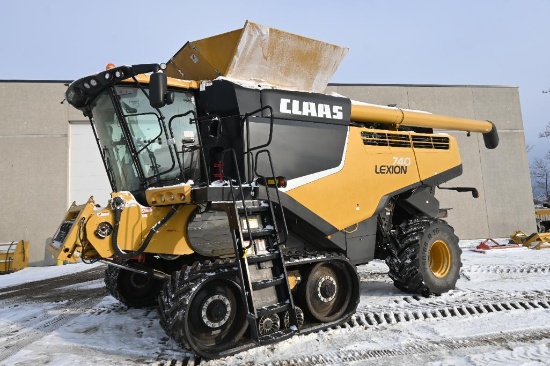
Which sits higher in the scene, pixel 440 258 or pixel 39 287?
pixel 440 258

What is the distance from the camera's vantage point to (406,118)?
6.03 meters

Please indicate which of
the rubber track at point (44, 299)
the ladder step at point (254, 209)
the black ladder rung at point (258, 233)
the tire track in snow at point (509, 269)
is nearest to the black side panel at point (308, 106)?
the ladder step at point (254, 209)

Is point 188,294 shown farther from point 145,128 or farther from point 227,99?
point 227,99

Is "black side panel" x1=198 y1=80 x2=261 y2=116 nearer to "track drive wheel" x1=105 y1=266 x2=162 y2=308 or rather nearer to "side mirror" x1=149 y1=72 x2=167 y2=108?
"side mirror" x1=149 y1=72 x2=167 y2=108

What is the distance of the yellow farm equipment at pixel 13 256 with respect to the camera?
12.0 metres

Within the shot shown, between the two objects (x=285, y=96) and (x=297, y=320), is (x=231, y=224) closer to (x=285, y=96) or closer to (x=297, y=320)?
(x=297, y=320)

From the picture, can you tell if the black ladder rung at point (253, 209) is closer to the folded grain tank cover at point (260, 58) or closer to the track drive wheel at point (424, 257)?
the folded grain tank cover at point (260, 58)

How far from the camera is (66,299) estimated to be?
6.45 meters

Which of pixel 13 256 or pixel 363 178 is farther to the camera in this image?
pixel 13 256

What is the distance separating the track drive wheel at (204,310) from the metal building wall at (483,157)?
14.6 metres

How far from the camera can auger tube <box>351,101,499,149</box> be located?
535cm

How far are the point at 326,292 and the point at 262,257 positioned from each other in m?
0.99

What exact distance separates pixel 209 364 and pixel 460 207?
55.1ft

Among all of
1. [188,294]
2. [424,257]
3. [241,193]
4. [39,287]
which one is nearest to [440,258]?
[424,257]
